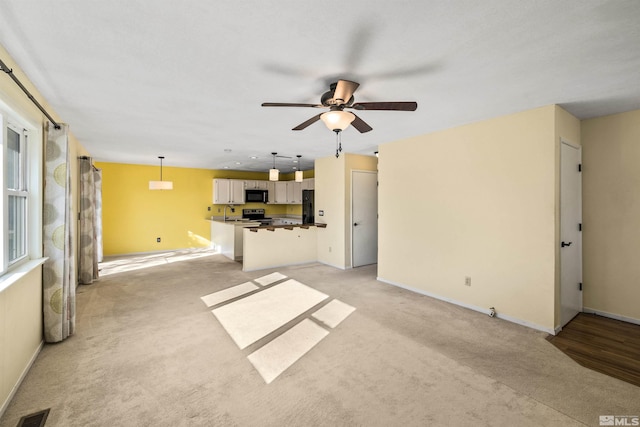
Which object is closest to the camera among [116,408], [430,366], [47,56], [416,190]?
[116,408]

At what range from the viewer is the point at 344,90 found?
2.07 metres

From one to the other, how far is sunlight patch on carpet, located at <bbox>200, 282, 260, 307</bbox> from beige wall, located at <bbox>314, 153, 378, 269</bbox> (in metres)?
1.96

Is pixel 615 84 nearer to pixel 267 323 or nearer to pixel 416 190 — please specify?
pixel 416 190

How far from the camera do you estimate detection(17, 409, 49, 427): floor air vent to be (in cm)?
167

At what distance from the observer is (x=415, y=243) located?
13.9 feet

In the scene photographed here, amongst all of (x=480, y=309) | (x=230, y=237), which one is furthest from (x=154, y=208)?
(x=480, y=309)

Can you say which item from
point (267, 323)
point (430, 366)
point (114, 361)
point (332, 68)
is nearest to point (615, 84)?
point (332, 68)

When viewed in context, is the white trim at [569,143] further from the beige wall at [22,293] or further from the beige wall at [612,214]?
the beige wall at [22,293]

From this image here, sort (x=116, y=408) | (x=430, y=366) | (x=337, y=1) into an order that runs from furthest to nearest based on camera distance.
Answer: (x=430, y=366) → (x=116, y=408) → (x=337, y=1)

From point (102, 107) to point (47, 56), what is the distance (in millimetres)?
1103

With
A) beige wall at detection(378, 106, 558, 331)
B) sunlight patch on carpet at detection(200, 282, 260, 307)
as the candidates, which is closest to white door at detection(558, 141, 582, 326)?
beige wall at detection(378, 106, 558, 331)

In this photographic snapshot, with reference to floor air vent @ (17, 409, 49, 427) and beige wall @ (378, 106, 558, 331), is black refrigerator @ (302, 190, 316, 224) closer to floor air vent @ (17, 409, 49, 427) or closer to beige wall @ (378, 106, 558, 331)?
beige wall @ (378, 106, 558, 331)

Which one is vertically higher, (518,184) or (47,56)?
(47,56)

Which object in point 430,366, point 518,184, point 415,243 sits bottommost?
point 430,366
